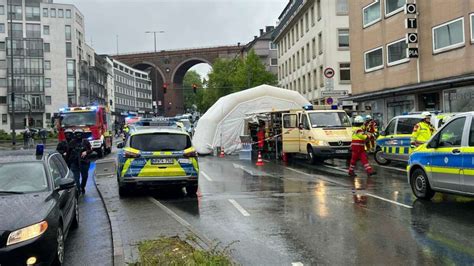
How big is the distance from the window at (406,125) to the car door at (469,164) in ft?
24.4

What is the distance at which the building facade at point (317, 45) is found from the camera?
4450cm

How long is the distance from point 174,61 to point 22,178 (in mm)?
121056

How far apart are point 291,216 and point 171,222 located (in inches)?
83.5

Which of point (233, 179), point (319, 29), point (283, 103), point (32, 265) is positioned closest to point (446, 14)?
point (283, 103)

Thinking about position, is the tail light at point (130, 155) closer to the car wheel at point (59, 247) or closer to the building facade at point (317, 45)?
the car wheel at point (59, 247)

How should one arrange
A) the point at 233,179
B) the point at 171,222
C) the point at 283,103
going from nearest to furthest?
the point at 171,222
the point at 233,179
the point at 283,103

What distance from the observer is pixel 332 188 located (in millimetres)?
12359

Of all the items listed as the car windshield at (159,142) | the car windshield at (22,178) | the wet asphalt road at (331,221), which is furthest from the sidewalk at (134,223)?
the car windshield at (22,178)

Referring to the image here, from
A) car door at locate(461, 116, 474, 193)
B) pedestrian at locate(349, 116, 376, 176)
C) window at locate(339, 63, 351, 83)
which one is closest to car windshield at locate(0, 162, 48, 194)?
car door at locate(461, 116, 474, 193)

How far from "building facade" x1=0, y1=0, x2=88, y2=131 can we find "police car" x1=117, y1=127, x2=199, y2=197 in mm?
80396

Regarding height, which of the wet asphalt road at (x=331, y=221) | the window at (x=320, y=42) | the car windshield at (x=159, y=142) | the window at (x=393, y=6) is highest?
the window at (x=320, y=42)

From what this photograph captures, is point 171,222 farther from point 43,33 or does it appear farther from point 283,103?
point 43,33


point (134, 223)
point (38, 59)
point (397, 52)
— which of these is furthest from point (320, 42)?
point (38, 59)

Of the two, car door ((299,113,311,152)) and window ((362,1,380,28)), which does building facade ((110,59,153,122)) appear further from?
car door ((299,113,311,152))
